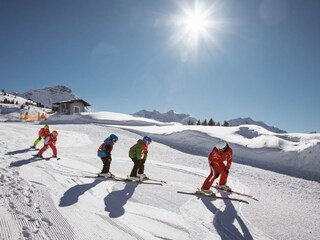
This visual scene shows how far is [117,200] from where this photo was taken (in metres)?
5.31

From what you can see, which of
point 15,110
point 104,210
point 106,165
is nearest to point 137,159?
point 106,165

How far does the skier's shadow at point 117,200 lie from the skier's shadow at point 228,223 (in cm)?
188

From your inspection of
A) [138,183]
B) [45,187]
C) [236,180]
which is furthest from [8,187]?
[236,180]

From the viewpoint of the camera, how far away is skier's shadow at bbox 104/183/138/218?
4548 mm

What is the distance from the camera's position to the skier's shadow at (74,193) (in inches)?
189

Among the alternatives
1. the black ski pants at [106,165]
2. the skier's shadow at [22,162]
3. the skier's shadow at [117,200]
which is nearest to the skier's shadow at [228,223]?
the skier's shadow at [117,200]

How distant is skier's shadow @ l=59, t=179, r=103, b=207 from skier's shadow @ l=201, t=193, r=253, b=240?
2.98 m

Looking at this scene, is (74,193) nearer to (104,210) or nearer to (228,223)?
(104,210)

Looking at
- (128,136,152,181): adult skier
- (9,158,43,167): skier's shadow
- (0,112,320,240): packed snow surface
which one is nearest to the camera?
(0,112,320,240): packed snow surface

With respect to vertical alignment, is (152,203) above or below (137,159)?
below

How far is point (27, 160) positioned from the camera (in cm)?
884

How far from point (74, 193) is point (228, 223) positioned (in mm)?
3538

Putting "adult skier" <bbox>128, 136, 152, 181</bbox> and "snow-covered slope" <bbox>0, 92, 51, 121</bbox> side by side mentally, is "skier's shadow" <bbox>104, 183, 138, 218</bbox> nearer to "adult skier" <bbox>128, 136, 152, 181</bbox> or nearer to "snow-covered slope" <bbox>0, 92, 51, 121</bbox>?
"adult skier" <bbox>128, 136, 152, 181</bbox>

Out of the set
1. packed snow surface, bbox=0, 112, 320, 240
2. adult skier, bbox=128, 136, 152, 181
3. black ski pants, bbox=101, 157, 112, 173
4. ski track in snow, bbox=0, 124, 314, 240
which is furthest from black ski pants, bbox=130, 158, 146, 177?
black ski pants, bbox=101, 157, 112, 173
